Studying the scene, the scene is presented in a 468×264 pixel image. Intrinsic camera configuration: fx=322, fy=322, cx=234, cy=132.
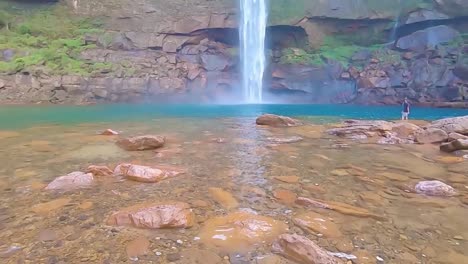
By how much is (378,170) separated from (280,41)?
31774mm

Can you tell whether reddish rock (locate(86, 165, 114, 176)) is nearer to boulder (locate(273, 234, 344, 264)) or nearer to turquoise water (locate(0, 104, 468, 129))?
boulder (locate(273, 234, 344, 264))

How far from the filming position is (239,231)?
3096 millimetres

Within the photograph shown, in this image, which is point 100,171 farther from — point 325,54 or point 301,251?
point 325,54

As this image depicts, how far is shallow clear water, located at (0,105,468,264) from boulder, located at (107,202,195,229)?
Result: 10cm

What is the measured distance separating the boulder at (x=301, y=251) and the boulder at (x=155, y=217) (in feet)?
3.22

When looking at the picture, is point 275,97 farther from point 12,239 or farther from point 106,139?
point 12,239

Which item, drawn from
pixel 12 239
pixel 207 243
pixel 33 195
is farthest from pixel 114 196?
pixel 207 243

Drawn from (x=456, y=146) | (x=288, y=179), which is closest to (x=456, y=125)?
(x=456, y=146)

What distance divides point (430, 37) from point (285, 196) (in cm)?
3467

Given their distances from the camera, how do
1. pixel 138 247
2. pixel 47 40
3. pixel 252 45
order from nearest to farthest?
pixel 138 247
pixel 47 40
pixel 252 45

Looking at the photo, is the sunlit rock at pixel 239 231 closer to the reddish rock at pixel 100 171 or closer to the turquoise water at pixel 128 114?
the reddish rock at pixel 100 171

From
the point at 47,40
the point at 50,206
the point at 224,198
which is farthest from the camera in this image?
the point at 47,40

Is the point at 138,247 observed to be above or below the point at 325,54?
below

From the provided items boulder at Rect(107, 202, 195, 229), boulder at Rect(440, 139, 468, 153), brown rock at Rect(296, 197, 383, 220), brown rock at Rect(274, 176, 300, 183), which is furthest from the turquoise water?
brown rock at Rect(296, 197, 383, 220)
